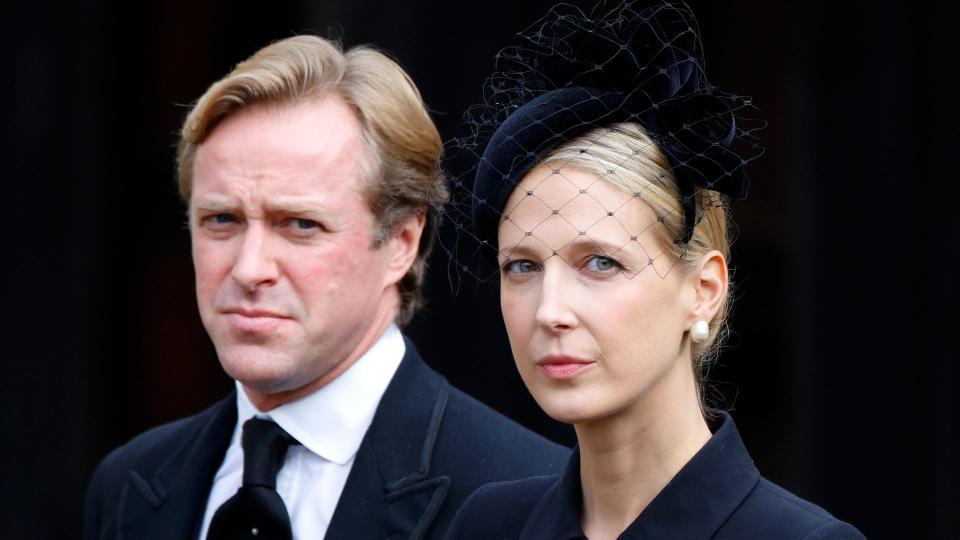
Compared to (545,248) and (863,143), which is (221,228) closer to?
(545,248)

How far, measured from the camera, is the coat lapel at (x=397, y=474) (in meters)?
3.45

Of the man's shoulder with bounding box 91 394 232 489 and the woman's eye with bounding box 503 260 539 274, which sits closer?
the woman's eye with bounding box 503 260 539 274

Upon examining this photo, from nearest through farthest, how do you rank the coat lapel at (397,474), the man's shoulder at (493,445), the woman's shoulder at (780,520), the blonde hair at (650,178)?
the woman's shoulder at (780,520), the blonde hair at (650,178), the coat lapel at (397,474), the man's shoulder at (493,445)

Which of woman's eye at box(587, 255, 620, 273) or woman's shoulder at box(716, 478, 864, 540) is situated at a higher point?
woman's eye at box(587, 255, 620, 273)

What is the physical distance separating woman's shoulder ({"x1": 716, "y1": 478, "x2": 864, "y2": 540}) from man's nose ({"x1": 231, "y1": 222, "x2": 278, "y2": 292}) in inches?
51.6

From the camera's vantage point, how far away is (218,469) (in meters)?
3.85

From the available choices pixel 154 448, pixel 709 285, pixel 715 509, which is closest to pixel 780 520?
pixel 715 509

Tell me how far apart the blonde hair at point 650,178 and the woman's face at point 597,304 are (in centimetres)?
2

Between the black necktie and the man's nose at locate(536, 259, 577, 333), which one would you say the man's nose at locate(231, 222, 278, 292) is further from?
the man's nose at locate(536, 259, 577, 333)

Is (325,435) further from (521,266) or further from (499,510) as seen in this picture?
(521,266)

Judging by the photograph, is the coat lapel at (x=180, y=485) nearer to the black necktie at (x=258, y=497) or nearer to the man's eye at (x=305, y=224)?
the black necktie at (x=258, y=497)

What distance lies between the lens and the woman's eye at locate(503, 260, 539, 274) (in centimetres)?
268

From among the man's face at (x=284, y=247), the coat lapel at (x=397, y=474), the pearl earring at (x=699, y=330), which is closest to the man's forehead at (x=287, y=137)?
the man's face at (x=284, y=247)

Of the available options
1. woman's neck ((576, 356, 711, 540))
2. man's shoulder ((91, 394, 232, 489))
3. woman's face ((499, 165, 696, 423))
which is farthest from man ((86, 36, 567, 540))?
woman's face ((499, 165, 696, 423))
